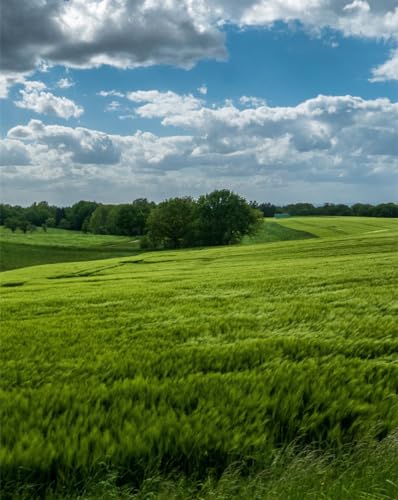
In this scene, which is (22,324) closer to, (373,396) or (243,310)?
(243,310)

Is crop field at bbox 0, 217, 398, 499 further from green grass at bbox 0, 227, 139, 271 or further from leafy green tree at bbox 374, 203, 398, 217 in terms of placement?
leafy green tree at bbox 374, 203, 398, 217

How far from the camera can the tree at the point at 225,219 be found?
83188 millimetres

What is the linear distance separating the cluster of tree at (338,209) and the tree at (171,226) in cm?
4132

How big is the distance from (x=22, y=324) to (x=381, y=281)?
451 inches

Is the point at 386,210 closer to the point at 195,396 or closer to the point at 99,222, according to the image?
the point at 99,222

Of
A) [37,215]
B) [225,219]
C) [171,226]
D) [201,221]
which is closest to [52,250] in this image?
[171,226]

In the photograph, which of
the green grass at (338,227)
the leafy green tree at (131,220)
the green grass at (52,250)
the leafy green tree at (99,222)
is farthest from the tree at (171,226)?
the leafy green tree at (99,222)

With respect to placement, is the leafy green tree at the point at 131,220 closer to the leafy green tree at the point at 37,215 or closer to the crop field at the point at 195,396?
the leafy green tree at the point at 37,215

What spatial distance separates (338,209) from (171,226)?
86.3 meters

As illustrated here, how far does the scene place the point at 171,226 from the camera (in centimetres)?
8406

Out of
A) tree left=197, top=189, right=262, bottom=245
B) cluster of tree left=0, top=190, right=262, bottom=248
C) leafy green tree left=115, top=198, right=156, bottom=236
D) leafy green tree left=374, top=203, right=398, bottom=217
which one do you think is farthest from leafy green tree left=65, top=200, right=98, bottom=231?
leafy green tree left=374, top=203, right=398, bottom=217

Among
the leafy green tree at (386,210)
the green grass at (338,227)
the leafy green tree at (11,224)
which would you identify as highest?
the leafy green tree at (386,210)

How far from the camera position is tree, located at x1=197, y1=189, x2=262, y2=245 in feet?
273

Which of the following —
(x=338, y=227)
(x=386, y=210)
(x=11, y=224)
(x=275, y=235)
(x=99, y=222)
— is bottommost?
(x=275, y=235)
